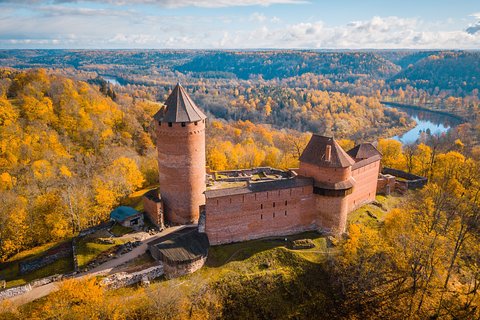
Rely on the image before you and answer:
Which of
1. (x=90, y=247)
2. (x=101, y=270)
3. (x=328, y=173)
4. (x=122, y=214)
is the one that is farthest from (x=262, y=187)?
(x=90, y=247)

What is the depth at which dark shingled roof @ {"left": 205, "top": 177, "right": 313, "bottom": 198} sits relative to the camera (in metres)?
23.9

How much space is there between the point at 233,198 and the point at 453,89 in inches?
4693

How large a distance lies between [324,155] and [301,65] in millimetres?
151674

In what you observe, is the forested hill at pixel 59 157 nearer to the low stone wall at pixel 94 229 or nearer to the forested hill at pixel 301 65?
the low stone wall at pixel 94 229

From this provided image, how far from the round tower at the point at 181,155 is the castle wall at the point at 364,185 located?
44.4ft

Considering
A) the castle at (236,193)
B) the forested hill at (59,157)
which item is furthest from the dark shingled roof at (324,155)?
the forested hill at (59,157)

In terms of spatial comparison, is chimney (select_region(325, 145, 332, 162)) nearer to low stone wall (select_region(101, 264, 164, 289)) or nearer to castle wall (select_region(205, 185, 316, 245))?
castle wall (select_region(205, 185, 316, 245))

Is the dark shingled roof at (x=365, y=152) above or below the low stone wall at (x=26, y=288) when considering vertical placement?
above

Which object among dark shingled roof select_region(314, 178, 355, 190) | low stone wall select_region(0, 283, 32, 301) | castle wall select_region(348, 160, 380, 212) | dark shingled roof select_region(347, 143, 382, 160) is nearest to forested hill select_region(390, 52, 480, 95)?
dark shingled roof select_region(347, 143, 382, 160)

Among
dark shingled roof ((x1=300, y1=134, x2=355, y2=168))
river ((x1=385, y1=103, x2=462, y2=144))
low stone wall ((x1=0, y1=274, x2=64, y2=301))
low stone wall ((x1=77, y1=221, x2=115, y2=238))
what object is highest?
dark shingled roof ((x1=300, y1=134, x2=355, y2=168))

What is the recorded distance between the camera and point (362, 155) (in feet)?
112

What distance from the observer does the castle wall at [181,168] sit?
24922mm

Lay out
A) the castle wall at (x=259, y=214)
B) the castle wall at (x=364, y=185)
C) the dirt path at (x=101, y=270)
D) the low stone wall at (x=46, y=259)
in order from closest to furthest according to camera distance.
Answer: the dirt path at (x=101, y=270) < the low stone wall at (x=46, y=259) < the castle wall at (x=259, y=214) < the castle wall at (x=364, y=185)

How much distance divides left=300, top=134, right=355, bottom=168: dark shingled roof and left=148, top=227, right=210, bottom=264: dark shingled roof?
397 inches
